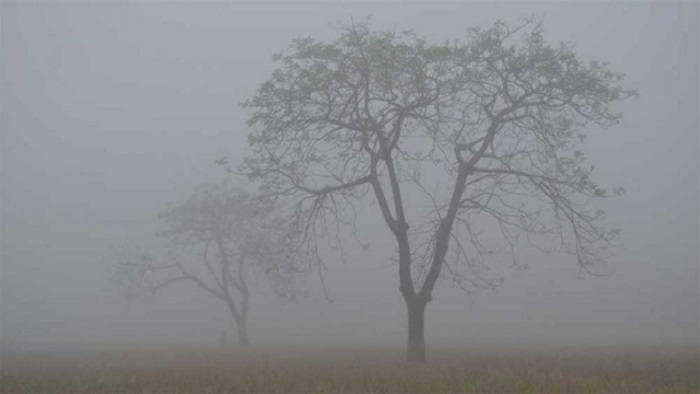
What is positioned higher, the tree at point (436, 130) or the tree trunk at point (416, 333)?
the tree at point (436, 130)

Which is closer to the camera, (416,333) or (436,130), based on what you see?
(416,333)

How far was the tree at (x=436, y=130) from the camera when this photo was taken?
17859 millimetres

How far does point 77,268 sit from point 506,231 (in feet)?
302

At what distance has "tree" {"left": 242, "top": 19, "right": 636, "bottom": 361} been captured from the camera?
17.9m

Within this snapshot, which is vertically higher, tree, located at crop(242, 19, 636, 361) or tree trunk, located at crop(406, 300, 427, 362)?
tree, located at crop(242, 19, 636, 361)

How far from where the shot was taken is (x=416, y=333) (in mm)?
17562

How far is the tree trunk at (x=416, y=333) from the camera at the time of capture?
56.7 feet

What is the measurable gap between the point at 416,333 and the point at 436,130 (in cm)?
557

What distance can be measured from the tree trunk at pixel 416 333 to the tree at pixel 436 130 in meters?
0.04

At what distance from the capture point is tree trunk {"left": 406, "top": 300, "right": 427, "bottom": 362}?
17281mm

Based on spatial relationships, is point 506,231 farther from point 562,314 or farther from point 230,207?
point 562,314

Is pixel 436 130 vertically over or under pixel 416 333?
over

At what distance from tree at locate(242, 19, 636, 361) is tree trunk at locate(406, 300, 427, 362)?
0.13 ft

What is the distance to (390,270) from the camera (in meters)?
85.2
